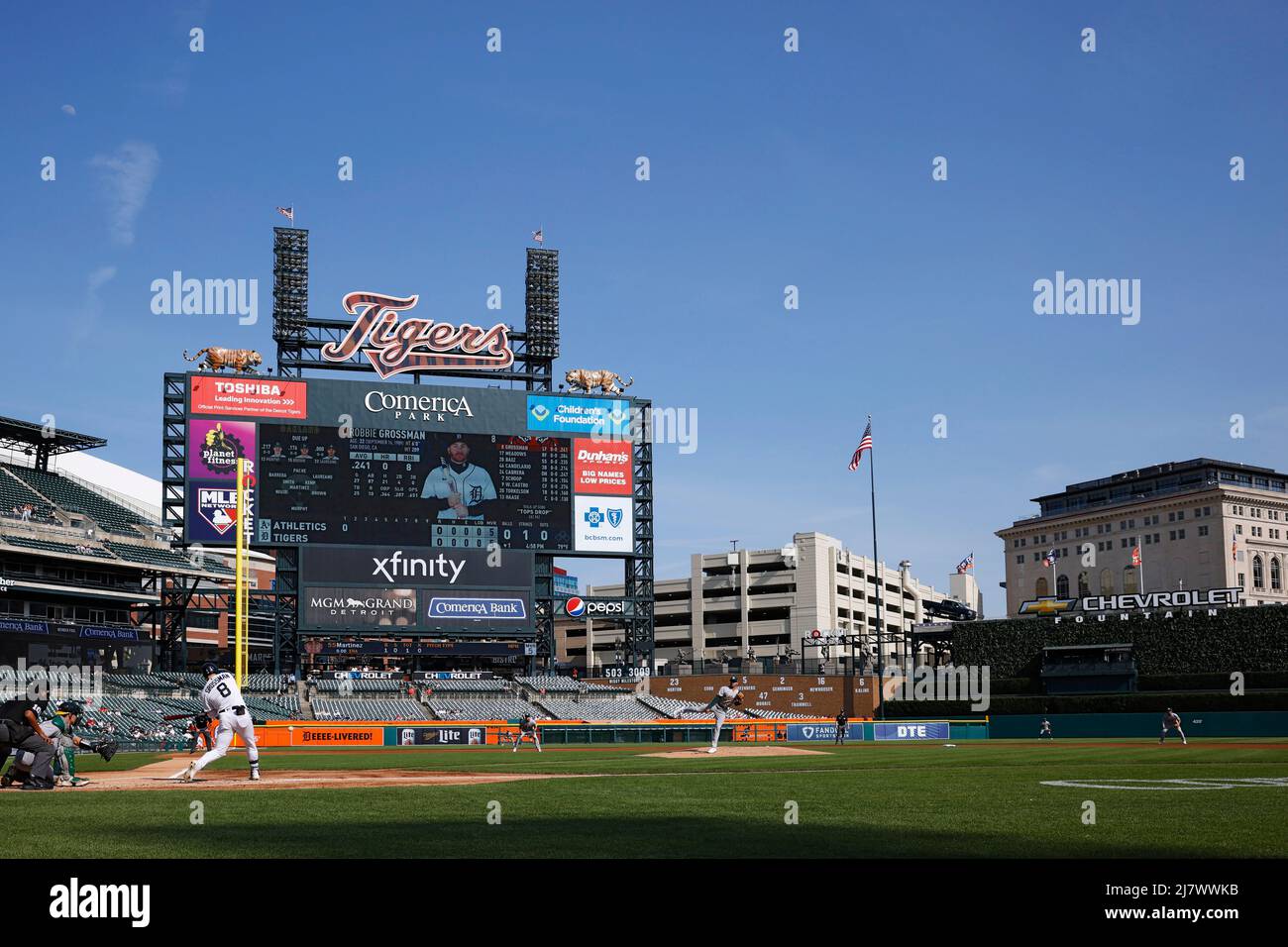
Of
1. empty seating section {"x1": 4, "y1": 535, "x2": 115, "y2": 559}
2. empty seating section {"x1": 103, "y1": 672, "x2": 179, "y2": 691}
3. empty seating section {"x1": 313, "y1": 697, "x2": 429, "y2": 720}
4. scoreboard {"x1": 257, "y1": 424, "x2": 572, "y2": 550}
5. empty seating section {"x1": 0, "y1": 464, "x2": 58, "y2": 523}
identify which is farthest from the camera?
empty seating section {"x1": 0, "y1": 464, "x2": 58, "y2": 523}

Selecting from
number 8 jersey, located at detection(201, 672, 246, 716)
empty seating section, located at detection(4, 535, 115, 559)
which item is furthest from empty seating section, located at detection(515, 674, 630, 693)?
number 8 jersey, located at detection(201, 672, 246, 716)

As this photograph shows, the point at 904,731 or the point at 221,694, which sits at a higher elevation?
the point at 221,694

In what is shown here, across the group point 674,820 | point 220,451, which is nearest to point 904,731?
point 220,451

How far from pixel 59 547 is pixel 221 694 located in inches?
1918

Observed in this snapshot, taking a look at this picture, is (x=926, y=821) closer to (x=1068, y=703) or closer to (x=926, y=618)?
(x=1068, y=703)

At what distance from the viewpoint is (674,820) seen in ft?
41.8

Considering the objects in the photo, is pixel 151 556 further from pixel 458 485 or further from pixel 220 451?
pixel 458 485

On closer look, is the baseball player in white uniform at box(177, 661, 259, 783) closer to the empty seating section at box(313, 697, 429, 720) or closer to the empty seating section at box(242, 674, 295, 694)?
the empty seating section at box(313, 697, 429, 720)

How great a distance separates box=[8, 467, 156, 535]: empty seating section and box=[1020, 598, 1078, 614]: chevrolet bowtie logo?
185 feet

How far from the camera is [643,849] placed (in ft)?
33.0

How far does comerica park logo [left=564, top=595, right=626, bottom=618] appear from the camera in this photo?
7088 cm

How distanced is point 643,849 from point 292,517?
180 feet
